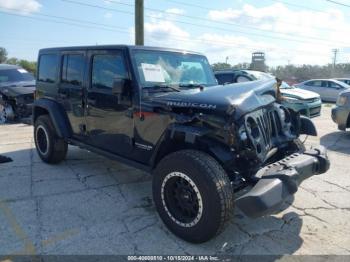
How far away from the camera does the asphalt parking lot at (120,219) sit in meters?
3.23

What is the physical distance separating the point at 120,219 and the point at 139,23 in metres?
9.39

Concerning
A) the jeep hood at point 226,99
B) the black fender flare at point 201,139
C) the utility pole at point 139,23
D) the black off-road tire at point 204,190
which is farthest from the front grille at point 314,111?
the black off-road tire at point 204,190

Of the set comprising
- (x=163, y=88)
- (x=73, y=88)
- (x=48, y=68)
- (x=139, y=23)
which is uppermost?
(x=139, y=23)

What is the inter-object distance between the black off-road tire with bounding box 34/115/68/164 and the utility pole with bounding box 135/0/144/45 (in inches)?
268

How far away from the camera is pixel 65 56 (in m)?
5.27

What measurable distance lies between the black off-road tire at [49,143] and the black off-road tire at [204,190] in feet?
9.23

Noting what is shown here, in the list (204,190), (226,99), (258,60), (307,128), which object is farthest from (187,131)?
(258,60)

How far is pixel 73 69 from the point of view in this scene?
507 cm

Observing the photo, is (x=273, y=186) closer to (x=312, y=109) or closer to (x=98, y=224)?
(x=98, y=224)

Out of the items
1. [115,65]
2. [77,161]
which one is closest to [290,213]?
[115,65]

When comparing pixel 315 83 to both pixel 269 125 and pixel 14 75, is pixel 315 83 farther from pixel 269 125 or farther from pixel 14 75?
pixel 269 125

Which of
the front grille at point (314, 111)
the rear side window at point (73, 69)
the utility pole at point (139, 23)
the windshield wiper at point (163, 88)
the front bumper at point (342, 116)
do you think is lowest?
the front grille at point (314, 111)

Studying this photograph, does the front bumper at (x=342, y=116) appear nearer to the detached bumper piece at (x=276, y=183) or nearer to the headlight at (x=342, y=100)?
the headlight at (x=342, y=100)

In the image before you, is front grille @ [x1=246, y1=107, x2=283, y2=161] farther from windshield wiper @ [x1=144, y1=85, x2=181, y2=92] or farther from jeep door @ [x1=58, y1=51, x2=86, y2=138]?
jeep door @ [x1=58, y1=51, x2=86, y2=138]
